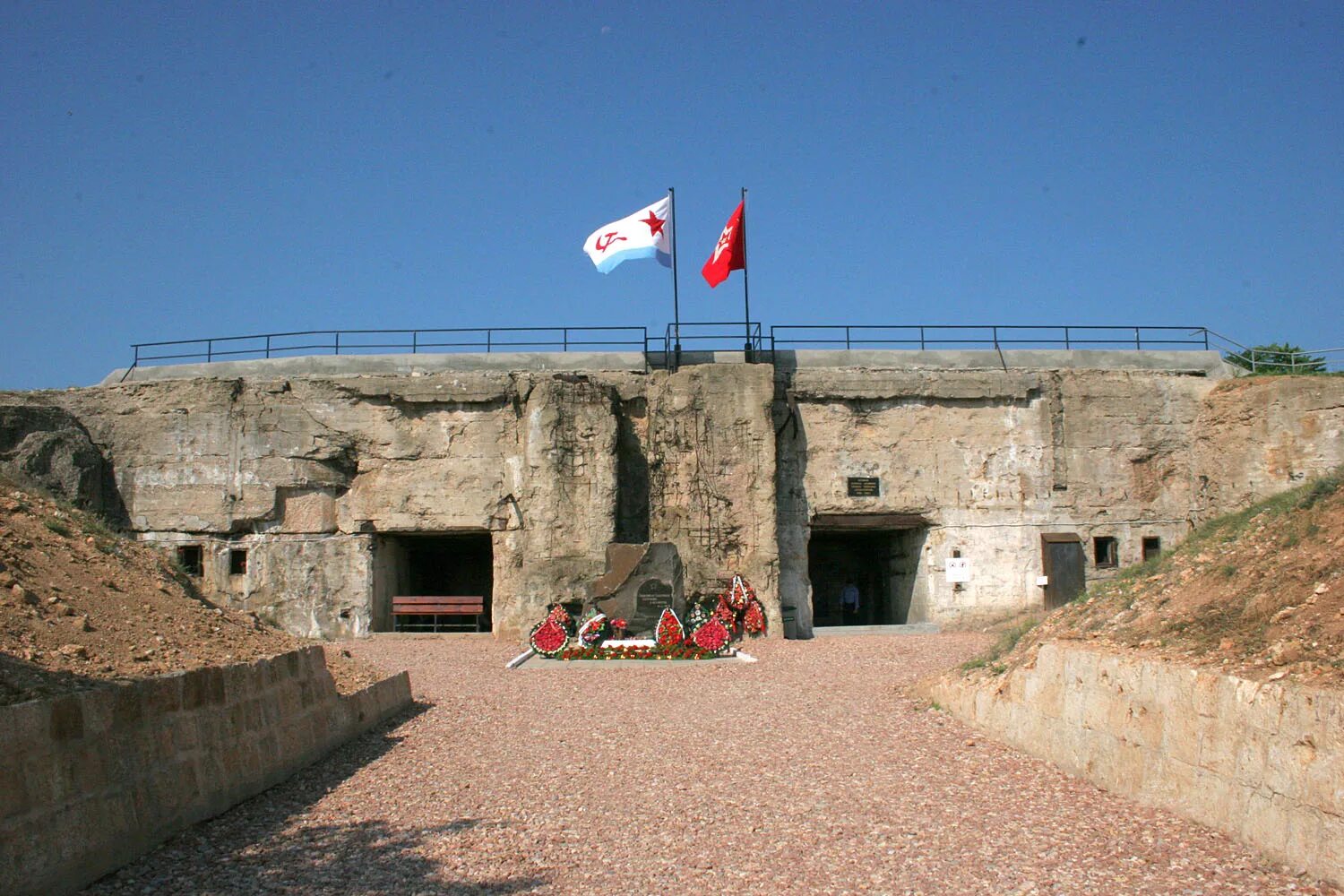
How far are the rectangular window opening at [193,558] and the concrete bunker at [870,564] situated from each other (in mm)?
11686

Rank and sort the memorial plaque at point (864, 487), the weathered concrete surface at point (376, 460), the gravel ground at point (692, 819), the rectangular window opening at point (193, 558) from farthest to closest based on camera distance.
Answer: the memorial plaque at point (864, 487) → the rectangular window opening at point (193, 558) → the weathered concrete surface at point (376, 460) → the gravel ground at point (692, 819)

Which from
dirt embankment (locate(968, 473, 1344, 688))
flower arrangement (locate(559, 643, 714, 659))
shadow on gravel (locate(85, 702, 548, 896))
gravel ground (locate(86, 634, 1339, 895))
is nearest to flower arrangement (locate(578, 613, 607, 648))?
flower arrangement (locate(559, 643, 714, 659))

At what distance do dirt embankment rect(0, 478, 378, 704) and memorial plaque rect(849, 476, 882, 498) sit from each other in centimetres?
1161

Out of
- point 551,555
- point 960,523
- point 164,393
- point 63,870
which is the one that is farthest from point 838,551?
point 63,870

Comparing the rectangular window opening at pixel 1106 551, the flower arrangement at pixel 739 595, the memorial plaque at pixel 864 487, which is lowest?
the flower arrangement at pixel 739 595

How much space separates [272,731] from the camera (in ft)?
24.8

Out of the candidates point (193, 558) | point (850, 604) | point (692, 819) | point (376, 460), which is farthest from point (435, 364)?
point (692, 819)

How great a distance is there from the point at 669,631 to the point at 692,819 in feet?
30.0

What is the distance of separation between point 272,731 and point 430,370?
541 inches

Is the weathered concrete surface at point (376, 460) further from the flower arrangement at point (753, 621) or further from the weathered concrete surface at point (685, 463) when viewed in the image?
the flower arrangement at point (753, 621)

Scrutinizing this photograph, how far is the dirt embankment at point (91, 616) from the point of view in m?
6.02

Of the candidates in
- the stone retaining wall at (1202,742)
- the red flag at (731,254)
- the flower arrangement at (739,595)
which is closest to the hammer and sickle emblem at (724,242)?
the red flag at (731,254)

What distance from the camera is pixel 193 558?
20109mm

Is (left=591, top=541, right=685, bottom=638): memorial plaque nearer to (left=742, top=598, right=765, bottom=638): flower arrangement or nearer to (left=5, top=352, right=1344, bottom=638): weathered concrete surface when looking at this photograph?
(left=742, top=598, right=765, bottom=638): flower arrangement
